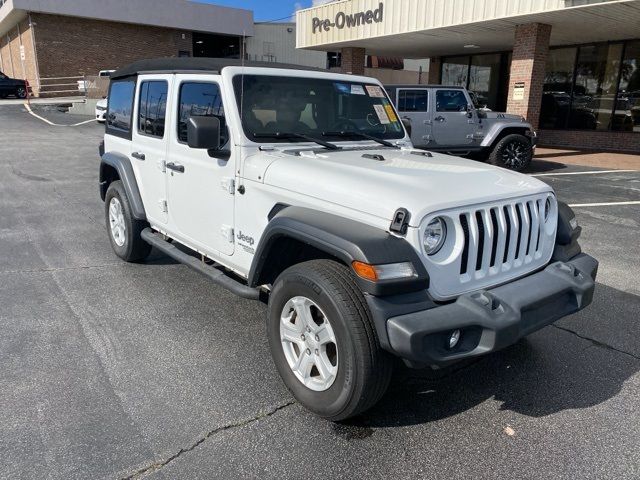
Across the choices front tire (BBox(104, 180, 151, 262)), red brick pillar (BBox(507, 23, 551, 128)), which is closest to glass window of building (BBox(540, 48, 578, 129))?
Answer: red brick pillar (BBox(507, 23, 551, 128))

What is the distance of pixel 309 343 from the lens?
2.90 metres

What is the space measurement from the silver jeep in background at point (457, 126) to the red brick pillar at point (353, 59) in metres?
8.55

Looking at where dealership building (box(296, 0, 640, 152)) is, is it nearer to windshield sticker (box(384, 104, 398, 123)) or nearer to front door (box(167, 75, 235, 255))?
windshield sticker (box(384, 104, 398, 123))

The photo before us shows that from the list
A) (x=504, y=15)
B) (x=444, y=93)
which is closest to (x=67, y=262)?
(x=444, y=93)

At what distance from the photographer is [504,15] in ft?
40.9

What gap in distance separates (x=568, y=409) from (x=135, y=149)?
411cm

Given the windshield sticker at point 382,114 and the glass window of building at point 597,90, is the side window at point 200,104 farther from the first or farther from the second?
the glass window of building at point 597,90

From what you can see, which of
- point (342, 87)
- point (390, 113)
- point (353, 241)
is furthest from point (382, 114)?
point (353, 241)

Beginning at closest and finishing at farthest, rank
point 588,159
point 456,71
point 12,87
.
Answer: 1. point 588,159
2. point 456,71
3. point 12,87

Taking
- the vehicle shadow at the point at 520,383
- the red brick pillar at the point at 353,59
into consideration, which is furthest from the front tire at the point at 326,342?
the red brick pillar at the point at 353,59

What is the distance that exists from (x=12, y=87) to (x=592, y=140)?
30114 mm

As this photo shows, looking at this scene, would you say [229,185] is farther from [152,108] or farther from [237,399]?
[152,108]

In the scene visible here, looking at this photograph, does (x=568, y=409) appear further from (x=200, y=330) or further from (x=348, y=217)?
(x=200, y=330)

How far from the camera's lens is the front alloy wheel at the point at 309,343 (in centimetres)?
281
